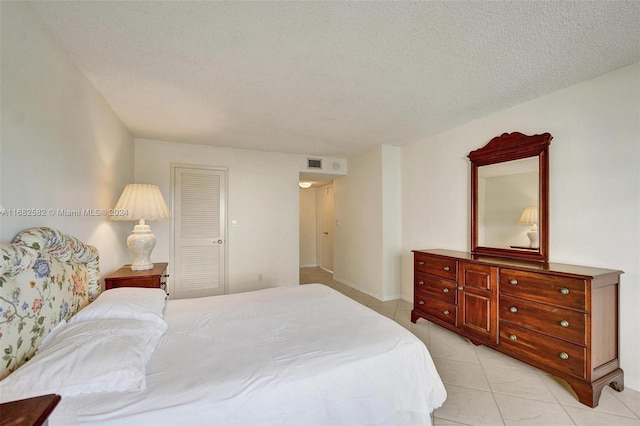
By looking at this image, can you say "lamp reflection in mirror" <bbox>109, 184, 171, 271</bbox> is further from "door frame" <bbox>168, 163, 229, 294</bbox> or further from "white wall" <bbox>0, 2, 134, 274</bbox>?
"door frame" <bbox>168, 163, 229, 294</bbox>

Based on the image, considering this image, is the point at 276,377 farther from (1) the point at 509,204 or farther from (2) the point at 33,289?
(1) the point at 509,204

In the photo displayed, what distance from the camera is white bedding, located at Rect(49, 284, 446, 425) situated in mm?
1017

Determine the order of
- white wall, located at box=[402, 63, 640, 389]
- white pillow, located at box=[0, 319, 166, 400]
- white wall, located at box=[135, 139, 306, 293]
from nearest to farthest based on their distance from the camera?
white pillow, located at box=[0, 319, 166, 400]
white wall, located at box=[402, 63, 640, 389]
white wall, located at box=[135, 139, 306, 293]

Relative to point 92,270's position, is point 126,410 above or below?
below

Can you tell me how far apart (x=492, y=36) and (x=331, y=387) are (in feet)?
7.23

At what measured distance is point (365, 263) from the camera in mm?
4617

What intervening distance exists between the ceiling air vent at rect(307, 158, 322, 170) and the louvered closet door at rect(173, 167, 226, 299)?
1448mm

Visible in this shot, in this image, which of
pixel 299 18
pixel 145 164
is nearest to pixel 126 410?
pixel 299 18

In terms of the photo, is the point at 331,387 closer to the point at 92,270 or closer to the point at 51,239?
the point at 51,239

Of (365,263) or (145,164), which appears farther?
(365,263)

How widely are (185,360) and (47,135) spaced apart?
1523mm

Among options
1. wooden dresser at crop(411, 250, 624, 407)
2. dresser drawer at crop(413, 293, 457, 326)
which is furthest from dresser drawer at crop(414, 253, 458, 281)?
dresser drawer at crop(413, 293, 457, 326)

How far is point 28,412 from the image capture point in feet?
2.23

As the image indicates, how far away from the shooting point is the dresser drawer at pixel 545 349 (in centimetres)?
191
